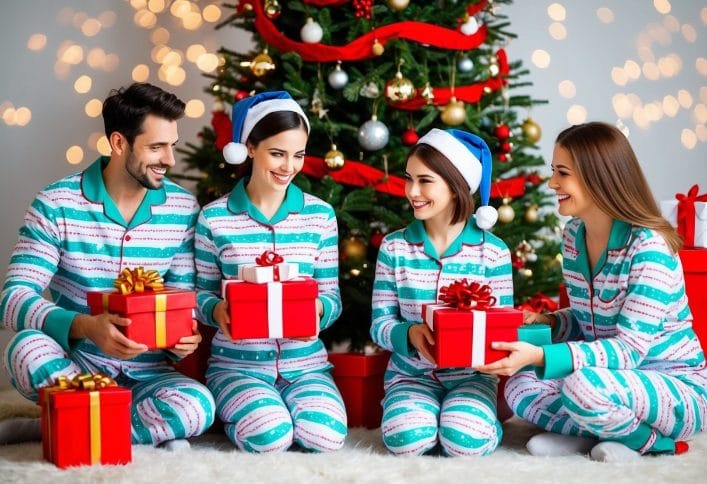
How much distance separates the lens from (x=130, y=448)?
2367 mm

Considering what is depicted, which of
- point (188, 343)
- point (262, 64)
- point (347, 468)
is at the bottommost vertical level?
point (347, 468)

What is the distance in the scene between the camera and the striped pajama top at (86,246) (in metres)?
2.65

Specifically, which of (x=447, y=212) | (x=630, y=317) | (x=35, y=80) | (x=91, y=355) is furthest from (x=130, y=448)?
(x=35, y=80)

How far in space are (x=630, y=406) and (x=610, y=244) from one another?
1.53 ft

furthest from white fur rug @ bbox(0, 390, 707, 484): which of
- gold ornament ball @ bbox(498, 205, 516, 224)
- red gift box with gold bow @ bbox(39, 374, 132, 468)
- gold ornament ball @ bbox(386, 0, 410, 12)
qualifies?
gold ornament ball @ bbox(386, 0, 410, 12)

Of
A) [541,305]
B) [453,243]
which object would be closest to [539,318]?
[541,305]

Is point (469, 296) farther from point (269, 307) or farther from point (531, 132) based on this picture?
point (531, 132)

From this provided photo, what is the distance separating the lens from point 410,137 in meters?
3.08

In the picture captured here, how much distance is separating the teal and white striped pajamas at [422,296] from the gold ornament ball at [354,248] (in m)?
0.25

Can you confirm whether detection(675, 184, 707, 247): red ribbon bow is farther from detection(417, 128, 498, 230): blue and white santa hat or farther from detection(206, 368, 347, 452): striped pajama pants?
detection(206, 368, 347, 452): striped pajama pants

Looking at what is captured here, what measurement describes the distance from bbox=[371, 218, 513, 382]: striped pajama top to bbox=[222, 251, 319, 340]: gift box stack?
1.07ft

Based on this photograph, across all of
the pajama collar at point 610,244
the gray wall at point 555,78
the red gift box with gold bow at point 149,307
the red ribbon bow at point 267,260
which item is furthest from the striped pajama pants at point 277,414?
the gray wall at point 555,78

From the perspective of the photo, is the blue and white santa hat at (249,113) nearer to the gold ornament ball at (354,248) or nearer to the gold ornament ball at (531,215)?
the gold ornament ball at (354,248)

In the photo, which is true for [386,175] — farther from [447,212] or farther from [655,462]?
[655,462]
